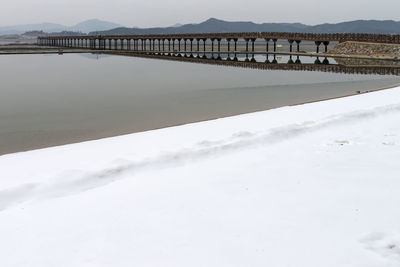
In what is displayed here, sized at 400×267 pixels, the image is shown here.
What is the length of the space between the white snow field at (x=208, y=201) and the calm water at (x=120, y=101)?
361 cm

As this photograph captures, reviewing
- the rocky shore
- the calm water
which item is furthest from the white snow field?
the rocky shore

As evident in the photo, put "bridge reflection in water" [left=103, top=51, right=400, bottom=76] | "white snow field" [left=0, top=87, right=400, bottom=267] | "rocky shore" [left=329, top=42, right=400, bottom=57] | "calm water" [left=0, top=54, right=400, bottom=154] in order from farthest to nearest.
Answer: "rocky shore" [left=329, top=42, right=400, bottom=57] < "bridge reflection in water" [left=103, top=51, right=400, bottom=76] < "calm water" [left=0, top=54, right=400, bottom=154] < "white snow field" [left=0, top=87, right=400, bottom=267]

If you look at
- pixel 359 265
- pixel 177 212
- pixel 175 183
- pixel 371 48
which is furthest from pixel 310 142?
pixel 371 48

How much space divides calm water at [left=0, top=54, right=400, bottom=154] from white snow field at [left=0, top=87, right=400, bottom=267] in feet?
11.9

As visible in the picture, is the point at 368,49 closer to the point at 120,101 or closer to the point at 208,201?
the point at 120,101

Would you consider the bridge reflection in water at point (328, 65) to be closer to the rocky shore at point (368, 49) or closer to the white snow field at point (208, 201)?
the rocky shore at point (368, 49)

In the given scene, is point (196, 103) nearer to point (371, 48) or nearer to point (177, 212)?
point (177, 212)

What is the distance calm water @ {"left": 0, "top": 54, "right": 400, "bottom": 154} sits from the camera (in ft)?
38.4

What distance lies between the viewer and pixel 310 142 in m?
8.05

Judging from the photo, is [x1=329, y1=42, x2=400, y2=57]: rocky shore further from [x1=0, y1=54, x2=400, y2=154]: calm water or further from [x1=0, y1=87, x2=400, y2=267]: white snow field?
[x1=0, y1=87, x2=400, y2=267]: white snow field

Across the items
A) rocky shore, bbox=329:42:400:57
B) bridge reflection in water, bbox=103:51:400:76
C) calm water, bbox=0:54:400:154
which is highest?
rocky shore, bbox=329:42:400:57

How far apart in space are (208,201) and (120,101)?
1385 cm

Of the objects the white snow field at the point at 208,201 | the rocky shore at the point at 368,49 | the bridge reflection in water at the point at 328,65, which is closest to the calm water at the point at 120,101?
the white snow field at the point at 208,201

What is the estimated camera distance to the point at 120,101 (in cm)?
1831
